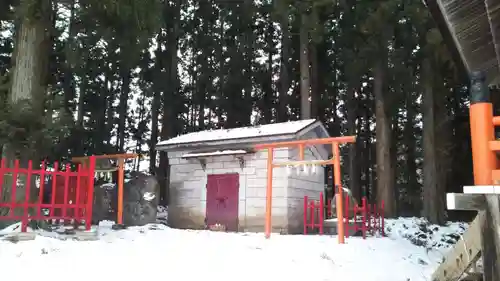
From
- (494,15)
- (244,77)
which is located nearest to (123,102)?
(244,77)

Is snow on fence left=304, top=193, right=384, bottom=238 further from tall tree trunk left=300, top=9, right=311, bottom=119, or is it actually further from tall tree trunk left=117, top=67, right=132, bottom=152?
tall tree trunk left=117, top=67, right=132, bottom=152

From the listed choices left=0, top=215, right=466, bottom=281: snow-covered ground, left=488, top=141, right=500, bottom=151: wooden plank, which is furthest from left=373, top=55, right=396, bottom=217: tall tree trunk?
left=488, top=141, right=500, bottom=151: wooden plank

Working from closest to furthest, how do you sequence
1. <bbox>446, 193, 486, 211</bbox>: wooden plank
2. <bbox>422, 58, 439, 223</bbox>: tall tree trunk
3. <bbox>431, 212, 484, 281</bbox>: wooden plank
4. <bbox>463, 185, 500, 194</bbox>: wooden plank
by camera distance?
<bbox>463, 185, 500, 194</bbox>: wooden plank
<bbox>446, 193, 486, 211</bbox>: wooden plank
<bbox>431, 212, 484, 281</bbox>: wooden plank
<bbox>422, 58, 439, 223</bbox>: tall tree trunk

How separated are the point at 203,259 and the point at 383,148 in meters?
13.5

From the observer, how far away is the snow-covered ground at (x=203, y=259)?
21.7 ft

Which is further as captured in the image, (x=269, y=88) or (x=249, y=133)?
(x=269, y=88)

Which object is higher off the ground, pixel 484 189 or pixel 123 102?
pixel 123 102

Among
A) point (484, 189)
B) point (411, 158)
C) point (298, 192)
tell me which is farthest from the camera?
point (411, 158)

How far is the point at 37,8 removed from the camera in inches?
380

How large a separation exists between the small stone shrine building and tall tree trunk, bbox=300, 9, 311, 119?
436cm

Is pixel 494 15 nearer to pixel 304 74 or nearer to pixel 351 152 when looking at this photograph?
pixel 304 74

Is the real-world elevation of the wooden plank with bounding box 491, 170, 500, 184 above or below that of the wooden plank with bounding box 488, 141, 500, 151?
below

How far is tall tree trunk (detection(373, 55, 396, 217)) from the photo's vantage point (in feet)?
61.1

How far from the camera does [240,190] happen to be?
13766mm
